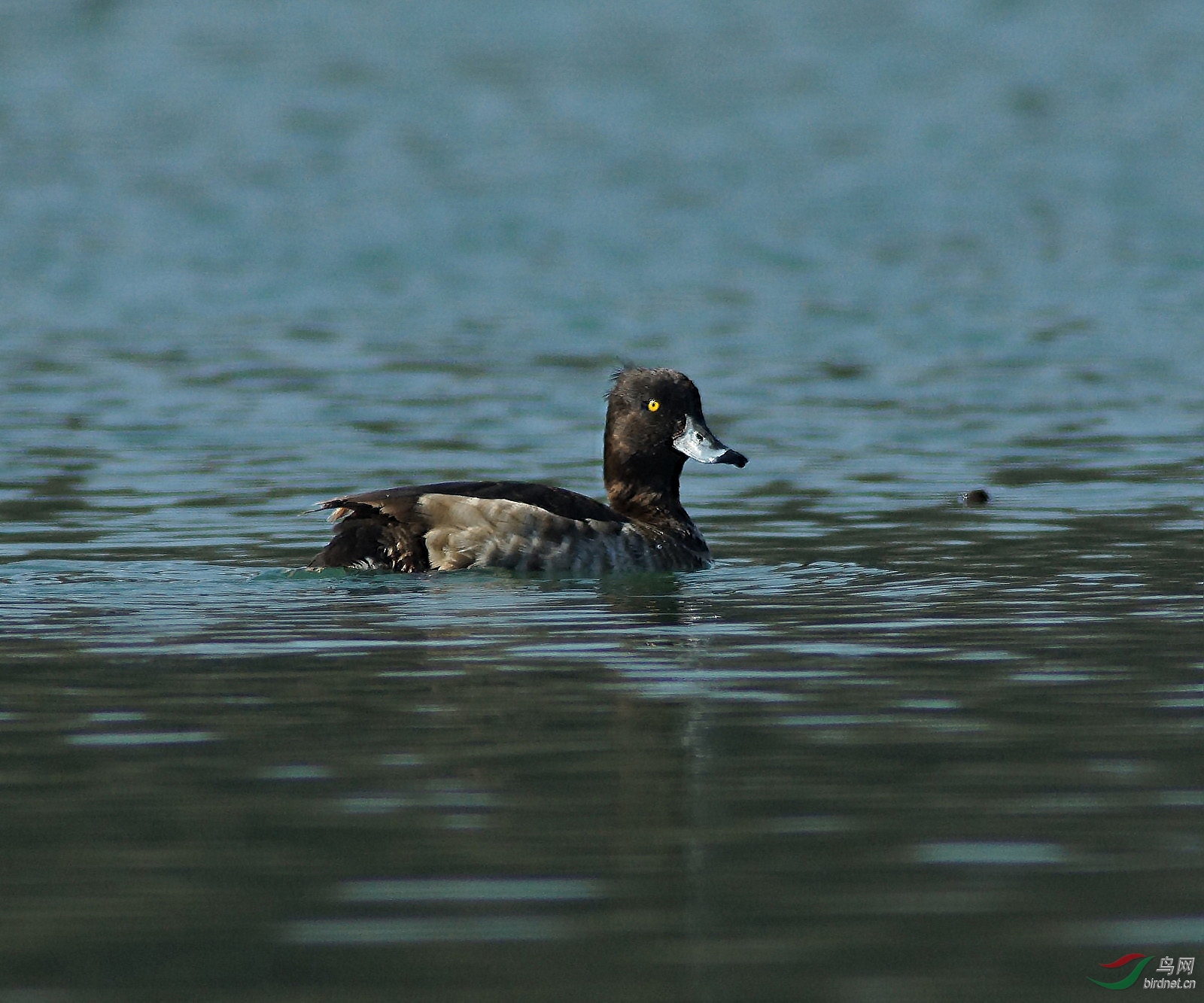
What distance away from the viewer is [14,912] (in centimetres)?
732

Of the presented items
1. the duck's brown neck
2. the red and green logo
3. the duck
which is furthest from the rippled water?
the duck's brown neck

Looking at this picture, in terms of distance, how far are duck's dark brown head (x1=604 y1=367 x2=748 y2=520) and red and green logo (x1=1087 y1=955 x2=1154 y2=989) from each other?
8914mm

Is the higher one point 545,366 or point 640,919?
point 545,366

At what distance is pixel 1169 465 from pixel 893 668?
8.82 m

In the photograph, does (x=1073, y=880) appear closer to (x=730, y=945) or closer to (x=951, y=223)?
(x=730, y=945)

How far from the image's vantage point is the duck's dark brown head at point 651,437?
619 inches

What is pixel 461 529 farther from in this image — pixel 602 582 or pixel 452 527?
pixel 602 582

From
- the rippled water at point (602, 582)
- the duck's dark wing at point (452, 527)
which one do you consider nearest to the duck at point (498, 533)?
the duck's dark wing at point (452, 527)

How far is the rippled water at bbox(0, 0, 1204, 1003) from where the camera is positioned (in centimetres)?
729

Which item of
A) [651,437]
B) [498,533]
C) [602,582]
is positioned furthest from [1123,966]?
[651,437]

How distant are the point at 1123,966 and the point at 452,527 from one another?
7928 millimetres

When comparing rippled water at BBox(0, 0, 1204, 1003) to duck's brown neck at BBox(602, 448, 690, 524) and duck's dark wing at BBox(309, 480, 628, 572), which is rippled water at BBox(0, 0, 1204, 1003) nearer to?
duck's dark wing at BBox(309, 480, 628, 572)

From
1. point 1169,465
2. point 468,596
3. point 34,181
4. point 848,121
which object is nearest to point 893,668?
point 468,596

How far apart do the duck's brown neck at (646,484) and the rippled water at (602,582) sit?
634mm
